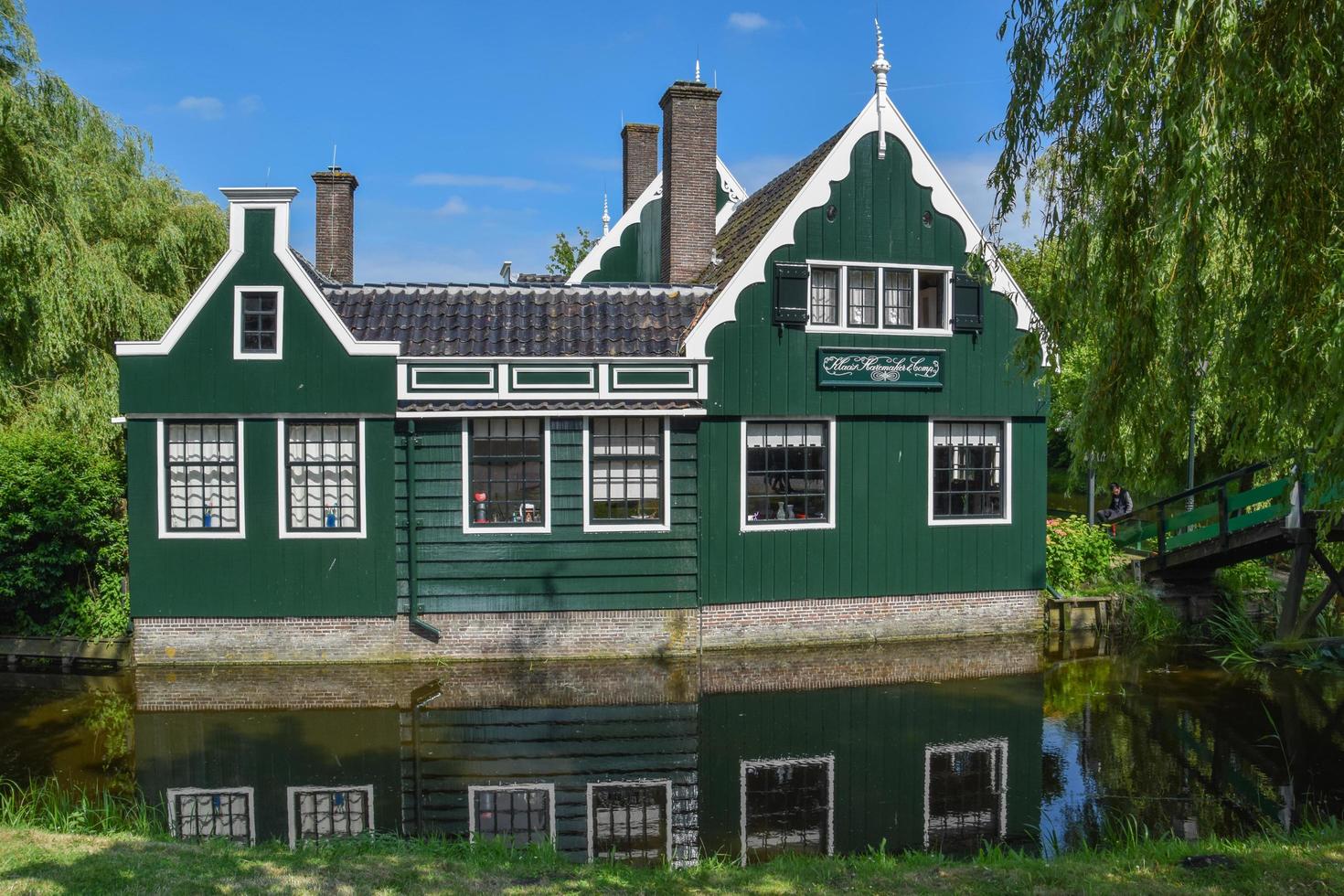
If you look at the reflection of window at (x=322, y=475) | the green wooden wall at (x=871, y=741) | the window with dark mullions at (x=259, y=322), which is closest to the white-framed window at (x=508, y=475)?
the reflection of window at (x=322, y=475)

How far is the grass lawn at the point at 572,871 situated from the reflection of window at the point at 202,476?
7.12 meters

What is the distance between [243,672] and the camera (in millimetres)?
14297

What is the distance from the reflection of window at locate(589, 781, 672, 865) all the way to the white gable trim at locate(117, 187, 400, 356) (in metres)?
7.16

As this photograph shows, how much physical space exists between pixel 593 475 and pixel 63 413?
1143 cm

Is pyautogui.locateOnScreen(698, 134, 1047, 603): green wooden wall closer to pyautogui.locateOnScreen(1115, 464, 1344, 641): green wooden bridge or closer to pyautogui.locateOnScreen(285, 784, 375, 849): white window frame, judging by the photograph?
pyautogui.locateOnScreen(1115, 464, 1344, 641): green wooden bridge

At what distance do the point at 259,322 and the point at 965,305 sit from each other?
10346mm

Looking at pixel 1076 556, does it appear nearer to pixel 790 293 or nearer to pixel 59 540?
pixel 790 293

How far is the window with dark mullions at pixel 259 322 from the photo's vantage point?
47.1ft

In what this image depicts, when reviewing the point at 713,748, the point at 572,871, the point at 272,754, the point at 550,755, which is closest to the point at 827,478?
the point at 713,748

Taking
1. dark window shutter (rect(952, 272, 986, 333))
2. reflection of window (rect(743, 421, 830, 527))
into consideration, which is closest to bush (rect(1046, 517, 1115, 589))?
dark window shutter (rect(952, 272, 986, 333))

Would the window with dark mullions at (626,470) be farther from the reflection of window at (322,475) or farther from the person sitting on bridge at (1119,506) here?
the person sitting on bridge at (1119,506)

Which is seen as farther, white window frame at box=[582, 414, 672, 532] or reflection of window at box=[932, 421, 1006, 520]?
reflection of window at box=[932, 421, 1006, 520]

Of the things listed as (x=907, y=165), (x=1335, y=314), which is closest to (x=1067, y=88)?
(x=1335, y=314)

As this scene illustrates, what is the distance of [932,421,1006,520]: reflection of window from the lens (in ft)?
54.3
